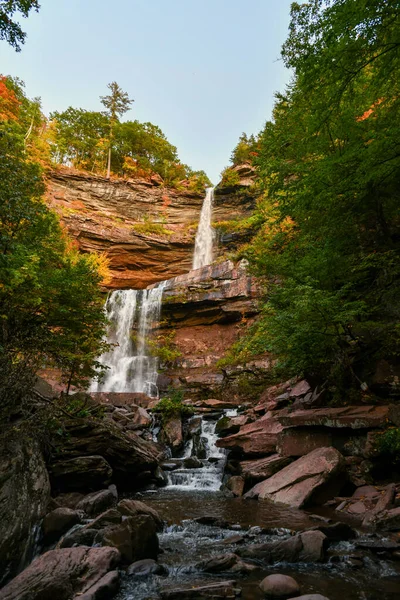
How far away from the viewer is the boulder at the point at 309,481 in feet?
22.7

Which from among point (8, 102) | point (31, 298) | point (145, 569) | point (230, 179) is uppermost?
point (8, 102)

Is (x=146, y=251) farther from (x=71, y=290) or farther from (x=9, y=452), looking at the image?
(x=9, y=452)

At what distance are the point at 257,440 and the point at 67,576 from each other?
702 centimetres

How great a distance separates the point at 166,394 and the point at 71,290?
11.6m

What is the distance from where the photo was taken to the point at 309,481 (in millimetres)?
7141

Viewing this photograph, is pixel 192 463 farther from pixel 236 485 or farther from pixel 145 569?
pixel 145 569

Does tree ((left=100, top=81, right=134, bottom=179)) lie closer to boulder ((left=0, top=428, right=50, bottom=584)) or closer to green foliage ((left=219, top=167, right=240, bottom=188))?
green foliage ((left=219, top=167, right=240, bottom=188))

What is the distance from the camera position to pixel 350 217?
9.14 metres

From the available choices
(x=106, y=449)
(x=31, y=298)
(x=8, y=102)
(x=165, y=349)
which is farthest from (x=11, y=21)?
(x=8, y=102)

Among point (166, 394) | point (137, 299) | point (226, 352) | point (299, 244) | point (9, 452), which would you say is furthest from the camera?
point (137, 299)

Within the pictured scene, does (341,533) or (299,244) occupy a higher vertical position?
(299,244)

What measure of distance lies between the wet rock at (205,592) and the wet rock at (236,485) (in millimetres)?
5047

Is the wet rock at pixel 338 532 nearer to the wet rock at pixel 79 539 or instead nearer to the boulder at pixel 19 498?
the wet rock at pixel 79 539

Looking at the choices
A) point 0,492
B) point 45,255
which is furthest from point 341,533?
point 45,255
